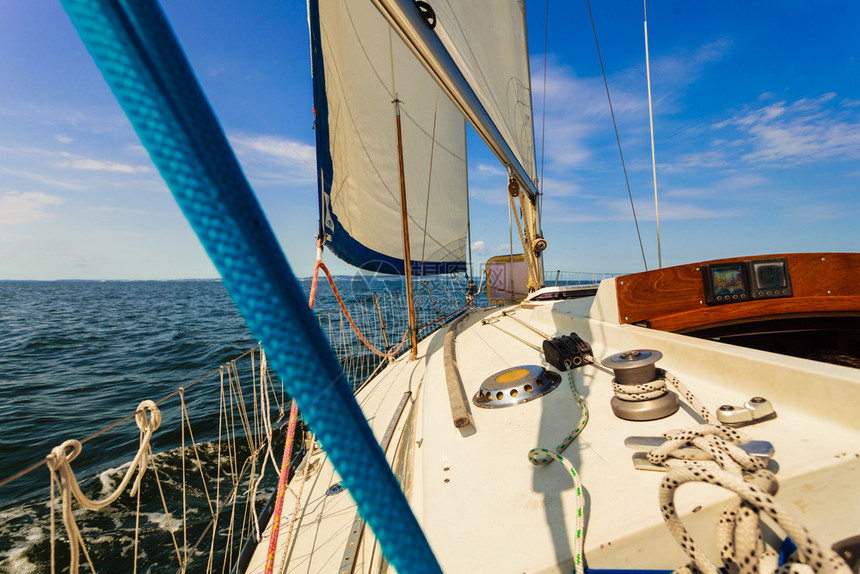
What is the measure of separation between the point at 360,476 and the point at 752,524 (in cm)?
75

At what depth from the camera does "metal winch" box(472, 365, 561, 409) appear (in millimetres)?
1765

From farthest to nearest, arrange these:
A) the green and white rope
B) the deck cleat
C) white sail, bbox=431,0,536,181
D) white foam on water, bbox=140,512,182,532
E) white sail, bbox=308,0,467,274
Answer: white sail, bbox=308,0,467,274 → white foam on water, bbox=140,512,182,532 → white sail, bbox=431,0,536,181 → the deck cleat → the green and white rope

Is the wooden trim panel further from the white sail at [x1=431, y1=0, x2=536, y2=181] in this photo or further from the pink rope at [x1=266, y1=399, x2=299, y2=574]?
the pink rope at [x1=266, y1=399, x2=299, y2=574]

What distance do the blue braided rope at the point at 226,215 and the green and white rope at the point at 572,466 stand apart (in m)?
0.66

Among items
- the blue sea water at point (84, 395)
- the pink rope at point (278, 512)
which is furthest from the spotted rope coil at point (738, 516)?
the blue sea water at point (84, 395)

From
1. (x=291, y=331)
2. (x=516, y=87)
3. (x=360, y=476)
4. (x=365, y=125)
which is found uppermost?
(x=365, y=125)

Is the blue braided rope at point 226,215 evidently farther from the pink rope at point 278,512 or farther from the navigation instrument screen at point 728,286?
the navigation instrument screen at point 728,286

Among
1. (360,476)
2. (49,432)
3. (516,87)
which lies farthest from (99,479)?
(516,87)

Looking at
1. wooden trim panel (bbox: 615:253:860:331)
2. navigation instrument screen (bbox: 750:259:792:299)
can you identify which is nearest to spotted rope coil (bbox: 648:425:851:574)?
wooden trim panel (bbox: 615:253:860:331)

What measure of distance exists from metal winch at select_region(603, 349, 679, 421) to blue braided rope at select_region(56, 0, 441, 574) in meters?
1.19

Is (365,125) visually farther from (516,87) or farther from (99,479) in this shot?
(99,479)

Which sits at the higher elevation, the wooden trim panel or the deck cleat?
the wooden trim panel

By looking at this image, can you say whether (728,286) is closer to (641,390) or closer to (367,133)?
(641,390)

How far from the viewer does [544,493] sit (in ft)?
3.67
